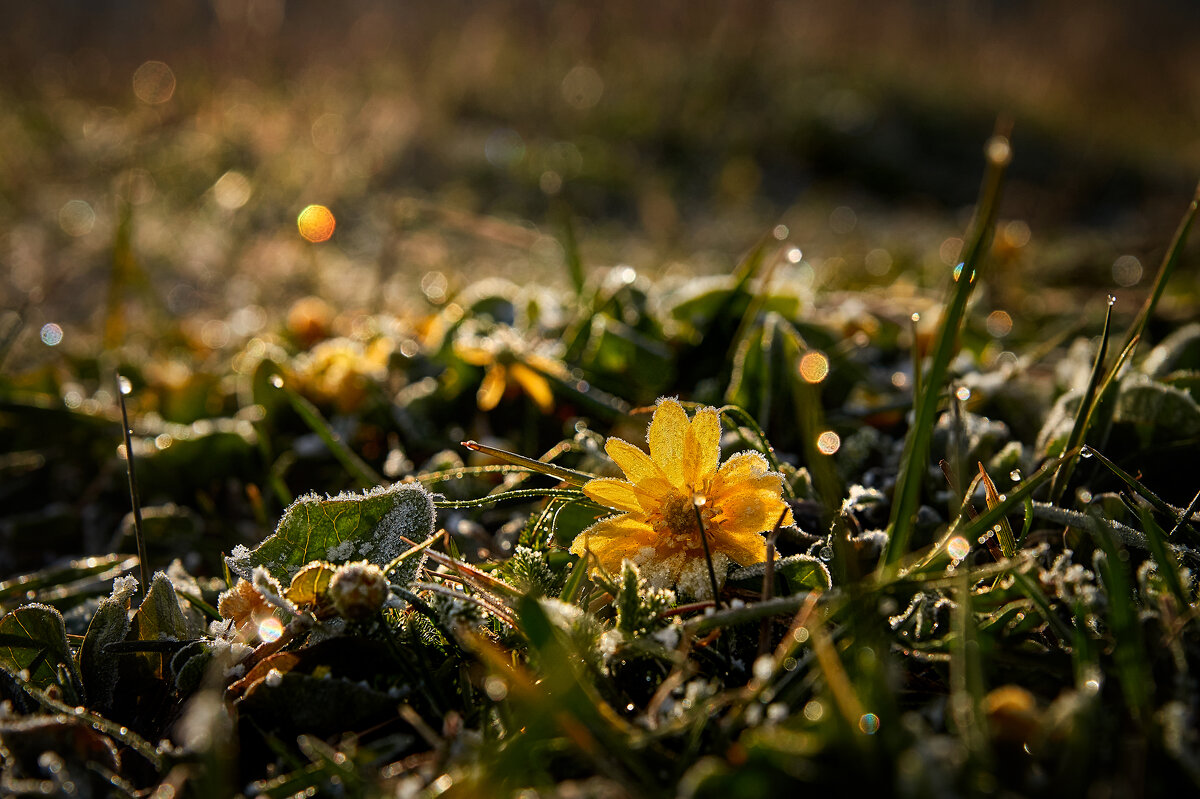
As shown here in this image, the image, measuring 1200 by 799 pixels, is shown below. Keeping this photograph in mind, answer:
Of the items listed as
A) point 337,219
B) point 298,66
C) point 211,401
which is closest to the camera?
point 211,401

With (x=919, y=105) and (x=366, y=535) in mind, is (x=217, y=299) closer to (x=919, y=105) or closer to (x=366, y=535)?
(x=366, y=535)

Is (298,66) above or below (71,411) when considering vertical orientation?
above

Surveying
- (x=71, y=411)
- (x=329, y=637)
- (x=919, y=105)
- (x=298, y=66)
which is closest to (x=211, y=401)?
(x=71, y=411)

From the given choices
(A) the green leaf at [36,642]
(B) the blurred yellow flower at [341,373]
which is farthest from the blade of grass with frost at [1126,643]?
(B) the blurred yellow flower at [341,373]

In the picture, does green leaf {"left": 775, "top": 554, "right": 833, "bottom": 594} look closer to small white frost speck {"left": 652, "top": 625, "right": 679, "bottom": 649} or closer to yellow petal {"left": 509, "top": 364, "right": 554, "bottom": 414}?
small white frost speck {"left": 652, "top": 625, "right": 679, "bottom": 649}

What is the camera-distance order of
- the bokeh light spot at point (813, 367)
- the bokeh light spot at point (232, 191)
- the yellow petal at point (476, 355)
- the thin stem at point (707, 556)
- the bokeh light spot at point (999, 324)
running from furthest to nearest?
the bokeh light spot at point (232, 191), the bokeh light spot at point (999, 324), the yellow petal at point (476, 355), the bokeh light spot at point (813, 367), the thin stem at point (707, 556)

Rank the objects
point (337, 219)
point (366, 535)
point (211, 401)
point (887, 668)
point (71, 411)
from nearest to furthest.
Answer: point (887, 668)
point (366, 535)
point (71, 411)
point (211, 401)
point (337, 219)

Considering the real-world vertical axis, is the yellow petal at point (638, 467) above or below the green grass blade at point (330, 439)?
above

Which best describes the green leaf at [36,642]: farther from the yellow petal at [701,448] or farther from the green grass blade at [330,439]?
the yellow petal at [701,448]
